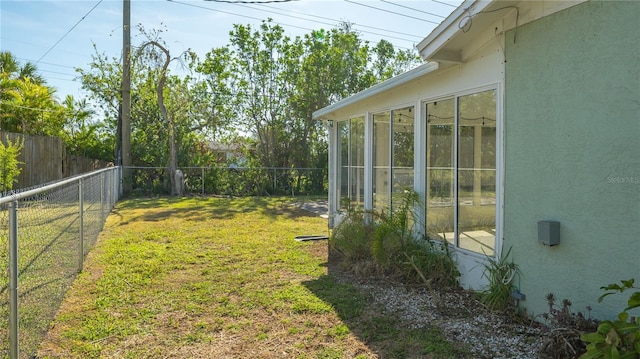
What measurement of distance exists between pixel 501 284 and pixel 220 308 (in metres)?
2.66

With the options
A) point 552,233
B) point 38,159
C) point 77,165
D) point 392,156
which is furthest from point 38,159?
point 552,233

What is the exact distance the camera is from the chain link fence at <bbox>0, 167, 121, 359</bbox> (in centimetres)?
274

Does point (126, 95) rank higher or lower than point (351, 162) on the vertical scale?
higher

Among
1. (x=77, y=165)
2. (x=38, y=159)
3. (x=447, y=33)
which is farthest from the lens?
(x=77, y=165)

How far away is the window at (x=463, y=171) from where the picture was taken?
4.36 m

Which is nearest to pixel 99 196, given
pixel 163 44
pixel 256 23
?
pixel 163 44

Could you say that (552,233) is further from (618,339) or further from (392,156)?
(392,156)

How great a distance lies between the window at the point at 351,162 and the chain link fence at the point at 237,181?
8.34 m

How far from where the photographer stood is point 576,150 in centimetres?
329

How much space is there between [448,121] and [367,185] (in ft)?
7.78

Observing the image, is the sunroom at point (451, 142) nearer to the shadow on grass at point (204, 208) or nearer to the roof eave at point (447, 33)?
the roof eave at point (447, 33)

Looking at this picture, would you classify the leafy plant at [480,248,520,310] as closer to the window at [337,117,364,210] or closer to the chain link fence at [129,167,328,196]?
the window at [337,117,364,210]

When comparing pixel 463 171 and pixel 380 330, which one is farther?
pixel 463 171

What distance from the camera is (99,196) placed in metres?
8.00
